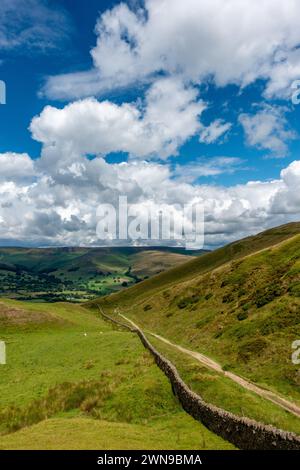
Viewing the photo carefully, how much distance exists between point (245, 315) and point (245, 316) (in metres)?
0.36

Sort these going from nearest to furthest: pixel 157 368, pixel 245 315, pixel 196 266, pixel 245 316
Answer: pixel 157 368 → pixel 245 316 → pixel 245 315 → pixel 196 266

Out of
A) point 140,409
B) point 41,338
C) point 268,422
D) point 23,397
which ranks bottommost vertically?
point 41,338

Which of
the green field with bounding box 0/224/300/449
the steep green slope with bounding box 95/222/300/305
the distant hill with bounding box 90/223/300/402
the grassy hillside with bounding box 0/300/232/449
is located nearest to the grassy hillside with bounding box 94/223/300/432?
the distant hill with bounding box 90/223/300/402

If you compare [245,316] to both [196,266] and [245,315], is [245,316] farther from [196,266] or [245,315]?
[196,266]

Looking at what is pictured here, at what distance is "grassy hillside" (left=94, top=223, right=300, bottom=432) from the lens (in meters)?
43.0

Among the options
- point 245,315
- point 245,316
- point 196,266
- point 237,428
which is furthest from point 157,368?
point 196,266

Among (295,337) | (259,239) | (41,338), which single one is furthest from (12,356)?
(259,239)

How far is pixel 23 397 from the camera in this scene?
1564 inches

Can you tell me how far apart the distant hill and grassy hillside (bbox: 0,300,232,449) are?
10.5 metres

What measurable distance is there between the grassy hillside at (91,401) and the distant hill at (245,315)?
10.5 meters

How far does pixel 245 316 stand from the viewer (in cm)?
5991

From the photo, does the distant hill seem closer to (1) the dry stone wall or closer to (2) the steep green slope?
(1) the dry stone wall

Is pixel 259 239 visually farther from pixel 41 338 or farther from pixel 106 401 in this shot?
pixel 106 401
